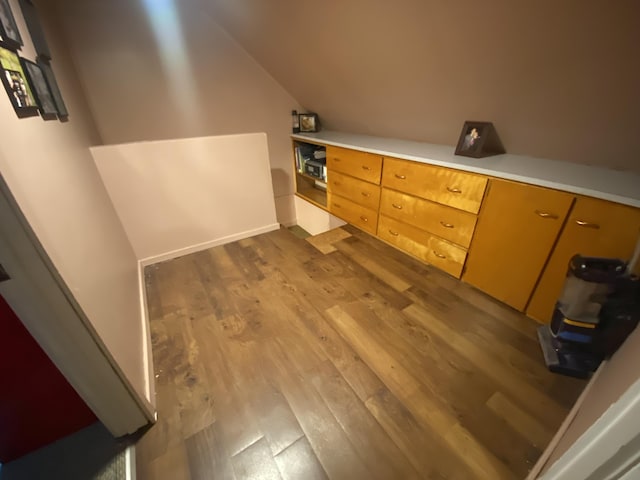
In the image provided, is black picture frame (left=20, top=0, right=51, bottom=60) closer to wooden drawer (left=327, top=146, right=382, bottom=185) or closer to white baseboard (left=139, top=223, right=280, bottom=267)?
white baseboard (left=139, top=223, right=280, bottom=267)

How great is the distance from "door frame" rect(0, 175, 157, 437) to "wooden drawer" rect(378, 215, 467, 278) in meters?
1.92

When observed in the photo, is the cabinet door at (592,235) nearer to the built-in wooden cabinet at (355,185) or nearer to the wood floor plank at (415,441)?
the wood floor plank at (415,441)

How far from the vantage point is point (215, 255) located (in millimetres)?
2348

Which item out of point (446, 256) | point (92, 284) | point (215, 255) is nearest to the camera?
point (92, 284)

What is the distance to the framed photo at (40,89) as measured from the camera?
1.00 metres

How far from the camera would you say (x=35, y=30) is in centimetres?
127

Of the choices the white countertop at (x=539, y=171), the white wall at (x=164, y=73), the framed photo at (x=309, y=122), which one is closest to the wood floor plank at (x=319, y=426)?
the white countertop at (x=539, y=171)

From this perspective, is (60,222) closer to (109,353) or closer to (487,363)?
(109,353)

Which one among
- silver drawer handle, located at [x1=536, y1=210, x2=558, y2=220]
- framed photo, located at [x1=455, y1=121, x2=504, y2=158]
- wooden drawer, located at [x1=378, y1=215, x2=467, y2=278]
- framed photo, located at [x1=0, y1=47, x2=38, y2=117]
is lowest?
wooden drawer, located at [x1=378, y1=215, x2=467, y2=278]

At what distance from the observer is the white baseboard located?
2.24 metres

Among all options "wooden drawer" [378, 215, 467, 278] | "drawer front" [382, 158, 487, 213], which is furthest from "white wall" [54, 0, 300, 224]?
"wooden drawer" [378, 215, 467, 278]

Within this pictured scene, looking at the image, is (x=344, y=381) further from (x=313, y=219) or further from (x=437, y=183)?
(x=313, y=219)

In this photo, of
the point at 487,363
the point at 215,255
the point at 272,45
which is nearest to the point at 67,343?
the point at 215,255

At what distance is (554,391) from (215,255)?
7.95ft
